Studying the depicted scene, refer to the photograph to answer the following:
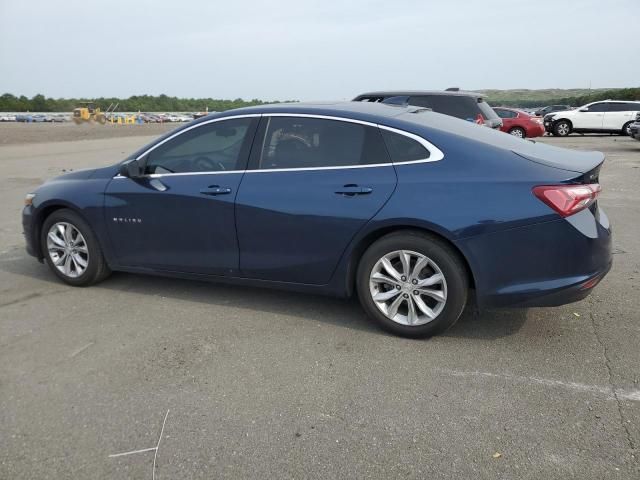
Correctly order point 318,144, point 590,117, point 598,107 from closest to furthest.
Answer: point 318,144 → point 598,107 → point 590,117

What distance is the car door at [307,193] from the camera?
3773 mm

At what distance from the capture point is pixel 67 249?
4961mm

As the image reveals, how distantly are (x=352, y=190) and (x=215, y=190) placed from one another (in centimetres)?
112

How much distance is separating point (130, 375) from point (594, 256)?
3036 millimetres

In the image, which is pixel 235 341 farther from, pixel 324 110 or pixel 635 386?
pixel 635 386

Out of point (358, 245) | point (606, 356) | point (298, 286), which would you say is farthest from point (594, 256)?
point (298, 286)

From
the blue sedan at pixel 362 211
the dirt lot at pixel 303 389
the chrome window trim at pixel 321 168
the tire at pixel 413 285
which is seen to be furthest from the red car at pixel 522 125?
the tire at pixel 413 285

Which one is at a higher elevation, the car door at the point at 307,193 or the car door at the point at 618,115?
the car door at the point at 307,193

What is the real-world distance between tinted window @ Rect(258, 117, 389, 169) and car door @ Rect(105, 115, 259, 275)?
21 cm

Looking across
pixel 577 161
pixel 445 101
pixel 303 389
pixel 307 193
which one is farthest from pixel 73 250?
pixel 445 101

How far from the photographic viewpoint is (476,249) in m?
3.48

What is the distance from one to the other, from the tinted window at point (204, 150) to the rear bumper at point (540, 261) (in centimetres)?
193

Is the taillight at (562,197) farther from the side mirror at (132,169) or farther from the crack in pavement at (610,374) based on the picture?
the side mirror at (132,169)

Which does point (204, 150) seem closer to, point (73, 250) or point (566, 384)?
point (73, 250)
